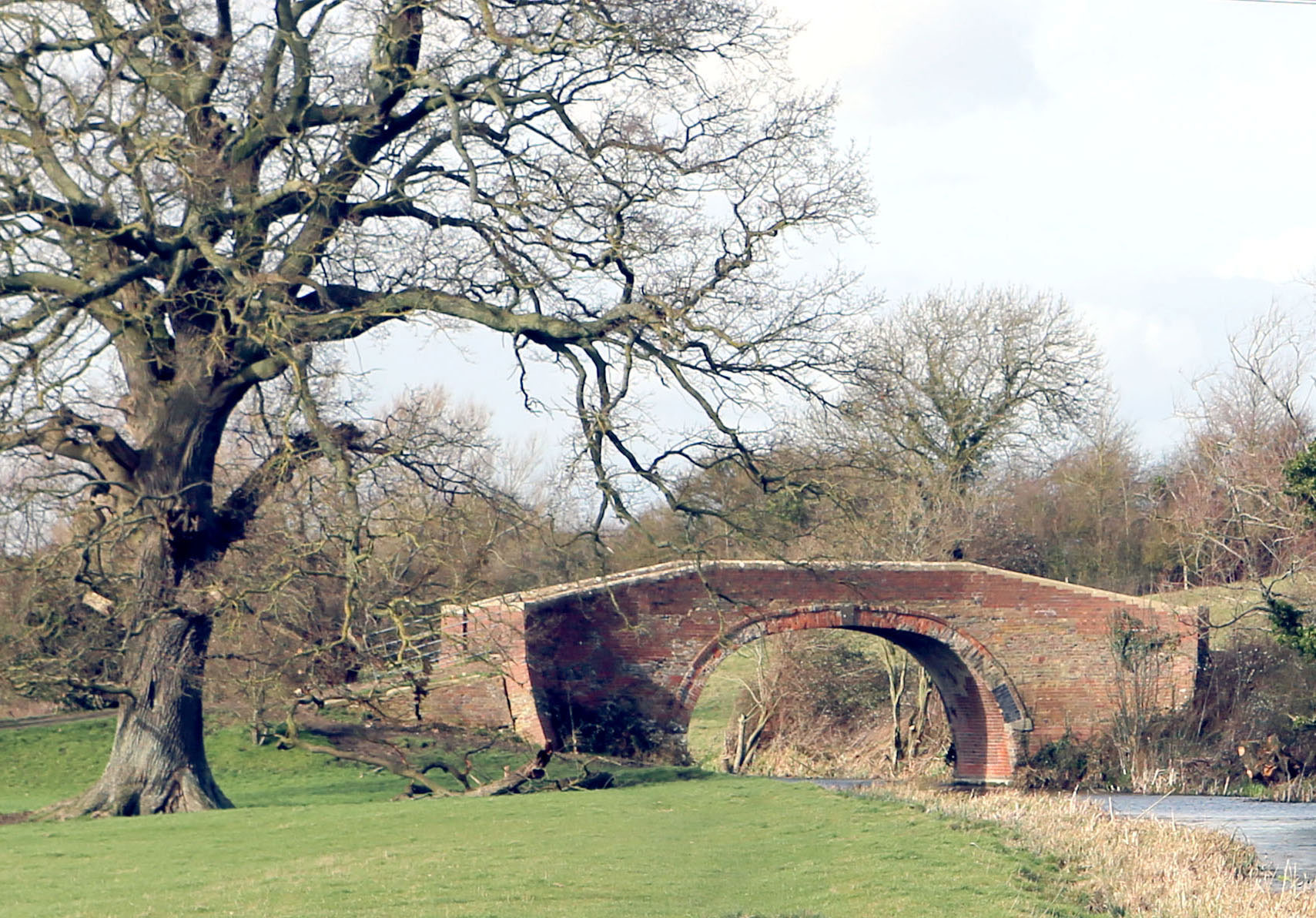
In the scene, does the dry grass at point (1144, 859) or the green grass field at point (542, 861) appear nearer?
the green grass field at point (542, 861)

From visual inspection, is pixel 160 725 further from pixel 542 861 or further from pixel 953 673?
pixel 953 673

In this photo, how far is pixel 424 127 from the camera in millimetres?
16641

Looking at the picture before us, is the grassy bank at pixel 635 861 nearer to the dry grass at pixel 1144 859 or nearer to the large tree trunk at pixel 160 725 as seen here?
the dry grass at pixel 1144 859

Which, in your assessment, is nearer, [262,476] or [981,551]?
[262,476]

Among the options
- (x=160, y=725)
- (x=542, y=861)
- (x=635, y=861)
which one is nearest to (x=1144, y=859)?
(x=635, y=861)

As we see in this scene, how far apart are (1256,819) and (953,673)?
7971 mm

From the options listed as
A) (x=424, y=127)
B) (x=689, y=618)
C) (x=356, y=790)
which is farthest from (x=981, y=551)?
(x=424, y=127)

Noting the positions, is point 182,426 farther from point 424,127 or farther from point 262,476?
point 424,127

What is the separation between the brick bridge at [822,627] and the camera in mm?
24000

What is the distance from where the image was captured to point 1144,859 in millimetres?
13633

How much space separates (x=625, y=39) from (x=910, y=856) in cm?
868

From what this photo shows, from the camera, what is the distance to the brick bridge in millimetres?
24000

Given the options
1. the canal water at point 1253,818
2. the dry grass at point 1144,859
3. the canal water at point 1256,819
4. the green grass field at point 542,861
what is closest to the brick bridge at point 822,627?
the canal water at point 1253,818

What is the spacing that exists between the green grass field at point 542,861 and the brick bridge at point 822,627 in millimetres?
5903
